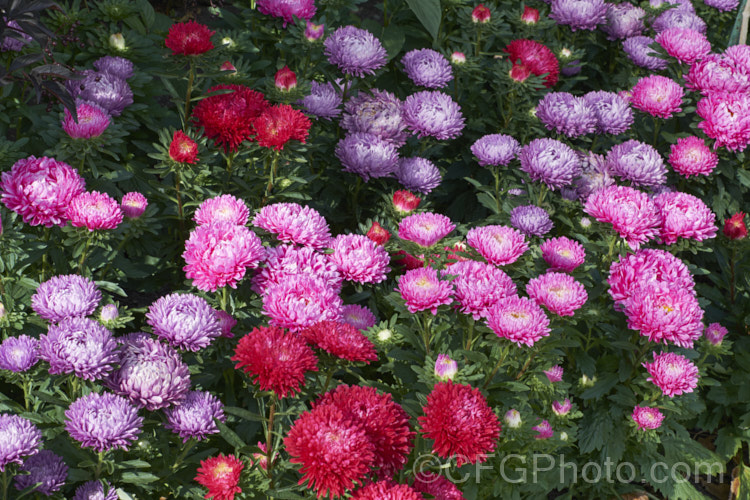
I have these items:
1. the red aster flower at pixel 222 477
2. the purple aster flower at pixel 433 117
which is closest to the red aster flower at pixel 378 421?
the red aster flower at pixel 222 477

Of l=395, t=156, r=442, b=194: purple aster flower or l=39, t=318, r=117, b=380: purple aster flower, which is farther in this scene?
l=395, t=156, r=442, b=194: purple aster flower

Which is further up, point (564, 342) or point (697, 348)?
point (564, 342)

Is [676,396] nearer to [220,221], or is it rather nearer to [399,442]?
[399,442]

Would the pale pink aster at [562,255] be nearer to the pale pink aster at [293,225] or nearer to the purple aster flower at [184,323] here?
the pale pink aster at [293,225]

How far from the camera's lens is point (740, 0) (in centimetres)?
421

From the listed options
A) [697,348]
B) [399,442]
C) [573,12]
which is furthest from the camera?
[573,12]

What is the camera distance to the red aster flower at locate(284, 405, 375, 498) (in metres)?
1.32

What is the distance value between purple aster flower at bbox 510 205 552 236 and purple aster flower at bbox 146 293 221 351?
A: 122 centimetres

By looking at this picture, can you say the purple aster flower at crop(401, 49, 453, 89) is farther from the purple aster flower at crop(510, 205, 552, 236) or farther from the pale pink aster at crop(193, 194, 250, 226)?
the pale pink aster at crop(193, 194, 250, 226)

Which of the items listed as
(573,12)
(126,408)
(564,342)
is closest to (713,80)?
(573,12)

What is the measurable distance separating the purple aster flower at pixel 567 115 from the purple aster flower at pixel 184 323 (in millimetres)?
1732

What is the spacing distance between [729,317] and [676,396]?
2.99 ft

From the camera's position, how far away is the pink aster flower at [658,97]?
121 inches

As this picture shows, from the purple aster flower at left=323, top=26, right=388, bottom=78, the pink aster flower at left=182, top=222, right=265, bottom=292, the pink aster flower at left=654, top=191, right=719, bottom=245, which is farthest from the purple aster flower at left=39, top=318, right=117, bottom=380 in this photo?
the pink aster flower at left=654, top=191, right=719, bottom=245
